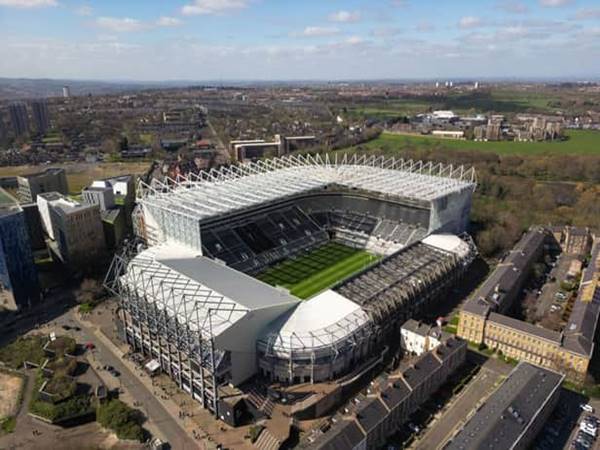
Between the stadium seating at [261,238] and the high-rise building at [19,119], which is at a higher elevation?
the high-rise building at [19,119]

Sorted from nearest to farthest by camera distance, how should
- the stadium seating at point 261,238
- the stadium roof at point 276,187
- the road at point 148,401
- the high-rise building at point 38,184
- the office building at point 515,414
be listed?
1. the office building at point 515,414
2. the road at point 148,401
3. the stadium seating at point 261,238
4. the stadium roof at point 276,187
5. the high-rise building at point 38,184

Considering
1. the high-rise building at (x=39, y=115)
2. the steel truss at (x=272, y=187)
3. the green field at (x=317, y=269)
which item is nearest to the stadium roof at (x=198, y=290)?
the steel truss at (x=272, y=187)

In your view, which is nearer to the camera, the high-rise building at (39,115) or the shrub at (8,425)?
the shrub at (8,425)

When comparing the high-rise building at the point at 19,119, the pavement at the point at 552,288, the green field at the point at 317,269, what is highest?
the high-rise building at the point at 19,119

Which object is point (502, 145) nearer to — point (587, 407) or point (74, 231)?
point (587, 407)

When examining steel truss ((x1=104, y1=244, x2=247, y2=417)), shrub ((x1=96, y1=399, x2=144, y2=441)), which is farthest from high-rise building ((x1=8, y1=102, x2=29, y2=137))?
shrub ((x1=96, y1=399, x2=144, y2=441))

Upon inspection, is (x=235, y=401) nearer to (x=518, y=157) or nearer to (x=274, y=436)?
(x=274, y=436)

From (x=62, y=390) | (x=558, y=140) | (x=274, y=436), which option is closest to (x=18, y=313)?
(x=62, y=390)

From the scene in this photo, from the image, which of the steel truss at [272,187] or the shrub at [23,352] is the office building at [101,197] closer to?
the steel truss at [272,187]
